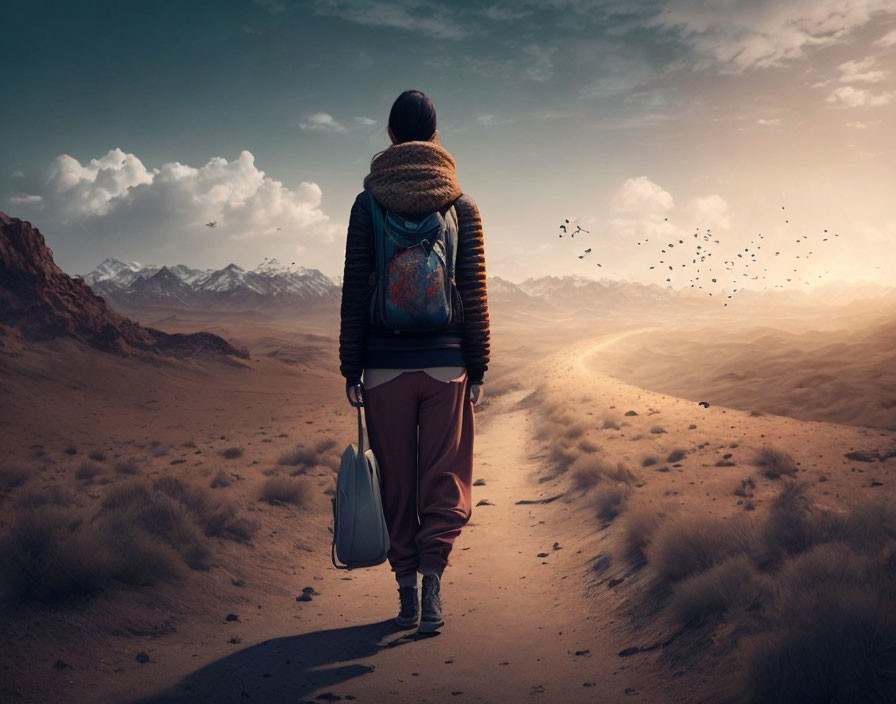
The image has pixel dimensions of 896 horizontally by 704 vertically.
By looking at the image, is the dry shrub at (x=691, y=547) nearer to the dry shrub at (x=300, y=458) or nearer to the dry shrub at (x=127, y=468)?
the dry shrub at (x=300, y=458)

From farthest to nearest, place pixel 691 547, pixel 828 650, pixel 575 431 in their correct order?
pixel 575 431 → pixel 691 547 → pixel 828 650

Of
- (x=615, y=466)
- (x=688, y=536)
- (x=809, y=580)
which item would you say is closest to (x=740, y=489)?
(x=615, y=466)

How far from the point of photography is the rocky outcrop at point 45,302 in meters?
26.5

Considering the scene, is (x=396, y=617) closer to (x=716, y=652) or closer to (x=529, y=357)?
(x=716, y=652)

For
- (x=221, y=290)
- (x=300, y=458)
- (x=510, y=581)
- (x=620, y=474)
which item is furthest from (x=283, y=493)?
(x=221, y=290)

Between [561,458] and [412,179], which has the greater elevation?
[412,179]

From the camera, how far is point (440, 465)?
4254 mm

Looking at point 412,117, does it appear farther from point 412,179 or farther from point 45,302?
point 45,302

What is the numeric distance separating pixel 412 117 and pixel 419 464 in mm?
2396

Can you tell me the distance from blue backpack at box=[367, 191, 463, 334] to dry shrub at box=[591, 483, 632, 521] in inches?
169

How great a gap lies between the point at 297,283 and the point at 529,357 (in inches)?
5010

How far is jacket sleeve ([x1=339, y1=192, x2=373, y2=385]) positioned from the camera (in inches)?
163

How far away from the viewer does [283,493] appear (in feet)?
27.6

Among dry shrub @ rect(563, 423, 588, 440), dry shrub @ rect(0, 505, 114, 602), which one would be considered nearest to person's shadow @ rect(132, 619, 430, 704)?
dry shrub @ rect(0, 505, 114, 602)
